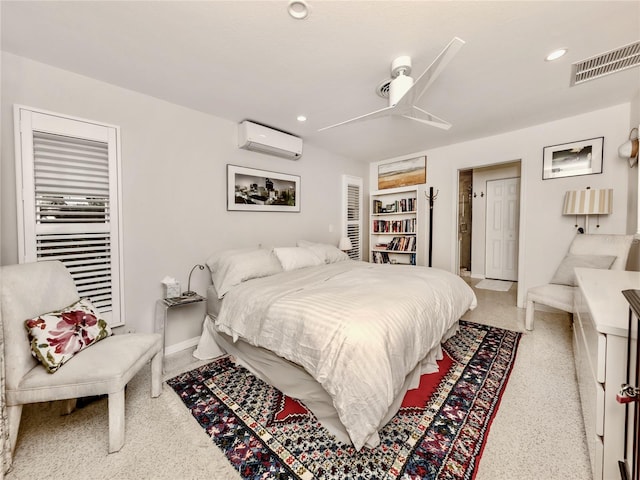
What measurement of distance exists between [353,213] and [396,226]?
→ 2.66ft

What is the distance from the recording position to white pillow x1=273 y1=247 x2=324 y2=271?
2.78 m

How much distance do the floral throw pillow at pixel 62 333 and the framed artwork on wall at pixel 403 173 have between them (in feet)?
14.5

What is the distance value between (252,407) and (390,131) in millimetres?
3367

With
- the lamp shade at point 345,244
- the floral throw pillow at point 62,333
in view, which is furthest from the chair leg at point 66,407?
the lamp shade at point 345,244

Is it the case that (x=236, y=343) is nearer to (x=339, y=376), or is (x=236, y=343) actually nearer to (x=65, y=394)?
(x=65, y=394)

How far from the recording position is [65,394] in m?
1.32

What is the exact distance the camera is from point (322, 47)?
5.84 ft

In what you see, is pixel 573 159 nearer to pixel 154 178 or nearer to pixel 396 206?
pixel 396 206

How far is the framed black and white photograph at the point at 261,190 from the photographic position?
298cm

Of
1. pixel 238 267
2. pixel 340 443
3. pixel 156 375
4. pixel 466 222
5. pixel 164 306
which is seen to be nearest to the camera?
pixel 340 443

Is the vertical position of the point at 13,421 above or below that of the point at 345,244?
below

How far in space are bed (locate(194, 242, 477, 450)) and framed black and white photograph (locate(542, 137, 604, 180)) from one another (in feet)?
6.92

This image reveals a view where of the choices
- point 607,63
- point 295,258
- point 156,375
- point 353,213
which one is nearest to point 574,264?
point 607,63

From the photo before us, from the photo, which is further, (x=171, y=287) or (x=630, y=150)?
(x=630, y=150)
